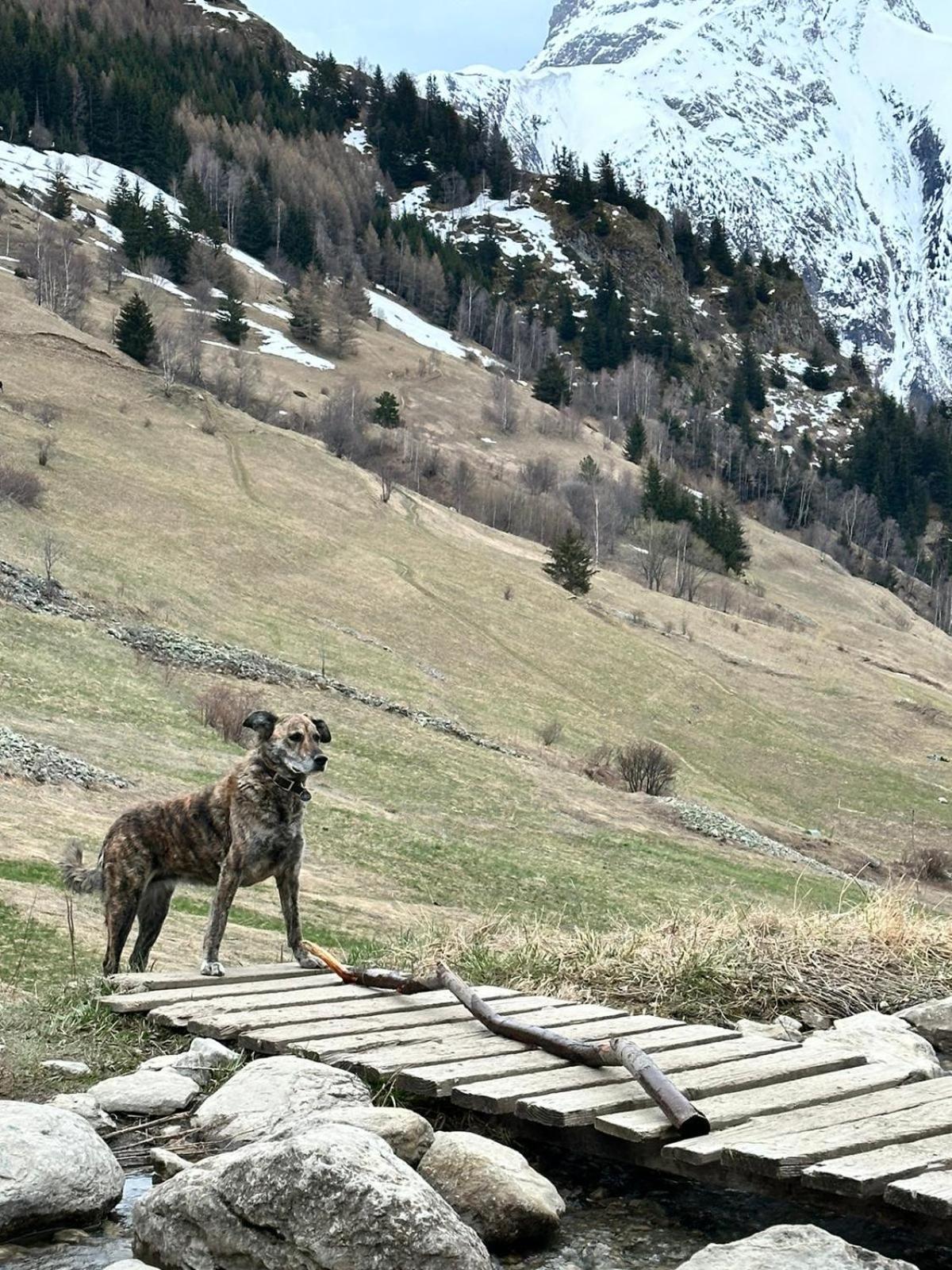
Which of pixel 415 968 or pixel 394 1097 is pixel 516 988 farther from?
pixel 394 1097

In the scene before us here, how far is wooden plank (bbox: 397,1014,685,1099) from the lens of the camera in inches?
260

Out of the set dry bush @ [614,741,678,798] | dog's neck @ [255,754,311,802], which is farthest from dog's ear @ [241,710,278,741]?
dry bush @ [614,741,678,798]

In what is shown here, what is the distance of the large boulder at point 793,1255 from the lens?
4.56 metres

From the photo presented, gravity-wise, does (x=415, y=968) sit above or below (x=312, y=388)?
below

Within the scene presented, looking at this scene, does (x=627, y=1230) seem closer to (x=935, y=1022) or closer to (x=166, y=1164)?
(x=166, y=1164)

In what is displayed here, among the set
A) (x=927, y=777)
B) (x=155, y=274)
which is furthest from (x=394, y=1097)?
(x=155, y=274)

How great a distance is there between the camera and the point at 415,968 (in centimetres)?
1030

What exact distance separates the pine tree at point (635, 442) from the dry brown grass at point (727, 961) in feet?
408

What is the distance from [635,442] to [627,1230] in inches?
5365

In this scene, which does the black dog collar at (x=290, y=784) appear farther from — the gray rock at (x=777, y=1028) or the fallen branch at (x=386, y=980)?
the gray rock at (x=777, y=1028)

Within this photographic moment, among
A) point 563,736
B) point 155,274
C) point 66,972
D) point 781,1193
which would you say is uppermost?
point 155,274

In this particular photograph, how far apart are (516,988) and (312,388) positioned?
105170 millimetres

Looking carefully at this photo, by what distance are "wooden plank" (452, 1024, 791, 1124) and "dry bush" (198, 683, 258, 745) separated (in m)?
25.1

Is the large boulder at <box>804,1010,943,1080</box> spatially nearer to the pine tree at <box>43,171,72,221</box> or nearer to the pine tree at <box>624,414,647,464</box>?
the pine tree at <box>624,414,647,464</box>
